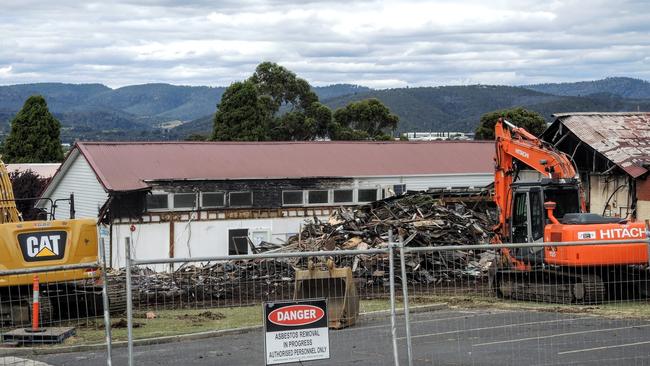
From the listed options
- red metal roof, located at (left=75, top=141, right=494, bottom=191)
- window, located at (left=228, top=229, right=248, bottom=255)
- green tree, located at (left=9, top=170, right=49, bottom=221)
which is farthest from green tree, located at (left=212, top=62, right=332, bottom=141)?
window, located at (left=228, top=229, right=248, bottom=255)

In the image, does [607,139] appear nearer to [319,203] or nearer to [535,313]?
[319,203]

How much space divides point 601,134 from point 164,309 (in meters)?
20.7

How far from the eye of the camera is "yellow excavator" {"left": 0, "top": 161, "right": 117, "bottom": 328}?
1883cm

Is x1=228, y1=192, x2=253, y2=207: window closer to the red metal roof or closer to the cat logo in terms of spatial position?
the red metal roof

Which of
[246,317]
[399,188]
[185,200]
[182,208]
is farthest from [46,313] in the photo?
[399,188]

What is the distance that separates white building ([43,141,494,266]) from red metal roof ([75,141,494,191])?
0.15 feet

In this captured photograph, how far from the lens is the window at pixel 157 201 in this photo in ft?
119

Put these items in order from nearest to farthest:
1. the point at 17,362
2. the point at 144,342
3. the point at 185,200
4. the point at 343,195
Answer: the point at 17,362
the point at 144,342
the point at 185,200
the point at 343,195

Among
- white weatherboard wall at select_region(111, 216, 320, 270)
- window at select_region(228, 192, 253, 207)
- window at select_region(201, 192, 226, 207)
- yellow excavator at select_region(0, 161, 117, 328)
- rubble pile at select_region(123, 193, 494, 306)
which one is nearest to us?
yellow excavator at select_region(0, 161, 117, 328)

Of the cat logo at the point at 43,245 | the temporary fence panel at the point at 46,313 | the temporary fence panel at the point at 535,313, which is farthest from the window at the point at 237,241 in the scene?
the cat logo at the point at 43,245

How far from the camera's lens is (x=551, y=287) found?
21.6m

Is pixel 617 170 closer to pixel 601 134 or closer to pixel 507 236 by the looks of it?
pixel 601 134

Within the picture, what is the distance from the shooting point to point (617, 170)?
33719 millimetres

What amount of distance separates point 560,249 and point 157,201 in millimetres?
19269
